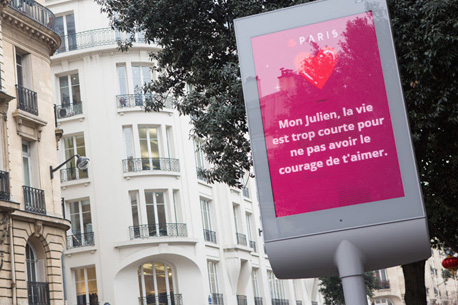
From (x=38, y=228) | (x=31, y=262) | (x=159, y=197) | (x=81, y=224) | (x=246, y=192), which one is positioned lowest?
(x=31, y=262)

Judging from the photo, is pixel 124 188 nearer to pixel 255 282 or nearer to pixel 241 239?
pixel 241 239

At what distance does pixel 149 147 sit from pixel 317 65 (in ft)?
104

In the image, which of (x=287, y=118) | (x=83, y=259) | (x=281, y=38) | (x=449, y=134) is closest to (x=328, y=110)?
(x=287, y=118)


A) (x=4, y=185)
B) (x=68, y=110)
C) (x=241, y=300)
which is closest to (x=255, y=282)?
(x=241, y=300)

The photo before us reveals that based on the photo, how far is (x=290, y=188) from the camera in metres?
6.15

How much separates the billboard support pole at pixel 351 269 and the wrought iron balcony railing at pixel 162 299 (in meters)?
30.8

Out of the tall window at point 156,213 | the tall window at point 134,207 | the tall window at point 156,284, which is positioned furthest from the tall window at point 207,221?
the tall window at point 134,207

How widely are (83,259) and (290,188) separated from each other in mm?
31127

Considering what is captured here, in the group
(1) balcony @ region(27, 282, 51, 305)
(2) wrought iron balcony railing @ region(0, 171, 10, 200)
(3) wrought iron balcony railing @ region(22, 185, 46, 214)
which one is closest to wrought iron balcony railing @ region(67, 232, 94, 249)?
(3) wrought iron balcony railing @ region(22, 185, 46, 214)

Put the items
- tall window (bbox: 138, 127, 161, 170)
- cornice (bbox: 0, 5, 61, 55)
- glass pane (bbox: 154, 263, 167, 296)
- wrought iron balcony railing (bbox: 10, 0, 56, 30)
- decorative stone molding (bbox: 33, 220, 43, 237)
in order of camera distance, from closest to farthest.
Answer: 1. decorative stone molding (bbox: 33, 220, 43, 237)
2. cornice (bbox: 0, 5, 61, 55)
3. wrought iron balcony railing (bbox: 10, 0, 56, 30)
4. glass pane (bbox: 154, 263, 167, 296)
5. tall window (bbox: 138, 127, 161, 170)

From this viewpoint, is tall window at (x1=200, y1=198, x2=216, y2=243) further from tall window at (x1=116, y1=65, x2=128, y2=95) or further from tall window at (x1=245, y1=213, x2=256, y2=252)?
tall window at (x1=116, y1=65, x2=128, y2=95)

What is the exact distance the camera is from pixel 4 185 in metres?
21.9

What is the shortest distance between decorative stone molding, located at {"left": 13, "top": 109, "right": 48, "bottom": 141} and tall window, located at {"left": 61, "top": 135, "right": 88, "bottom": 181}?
1238cm

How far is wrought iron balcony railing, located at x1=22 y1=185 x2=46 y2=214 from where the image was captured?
2327cm
